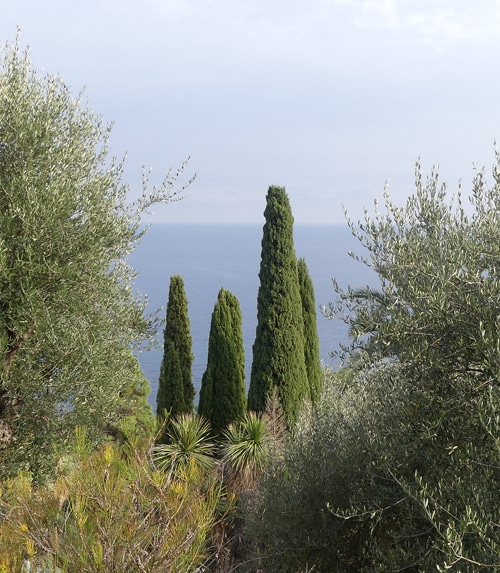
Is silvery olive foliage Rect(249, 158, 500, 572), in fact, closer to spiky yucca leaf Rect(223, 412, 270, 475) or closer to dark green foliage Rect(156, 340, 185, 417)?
spiky yucca leaf Rect(223, 412, 270, 475)

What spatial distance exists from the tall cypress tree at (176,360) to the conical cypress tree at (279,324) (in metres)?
2.39

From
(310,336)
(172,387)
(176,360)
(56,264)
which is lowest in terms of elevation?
(172,387)

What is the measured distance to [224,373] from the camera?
20.3m

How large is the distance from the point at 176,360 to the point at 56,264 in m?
11.2

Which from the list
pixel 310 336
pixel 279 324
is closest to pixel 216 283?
pixel 310 336

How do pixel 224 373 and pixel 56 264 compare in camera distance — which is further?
pixel 224 373

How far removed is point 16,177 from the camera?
34.8 ft

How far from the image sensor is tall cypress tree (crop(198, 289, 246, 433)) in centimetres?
2012

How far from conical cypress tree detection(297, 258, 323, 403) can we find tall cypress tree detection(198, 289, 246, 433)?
2.38 metres

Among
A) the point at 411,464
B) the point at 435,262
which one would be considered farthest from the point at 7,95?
the point at 411,464

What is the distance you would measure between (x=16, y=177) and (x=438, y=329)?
7277 millimetres

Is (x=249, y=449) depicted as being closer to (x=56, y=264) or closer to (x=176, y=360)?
(x=176, y=360)

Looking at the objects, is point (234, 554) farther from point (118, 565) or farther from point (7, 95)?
point (7, 95)

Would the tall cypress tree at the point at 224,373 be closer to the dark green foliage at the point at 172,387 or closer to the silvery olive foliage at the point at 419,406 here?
the dark green foliage at the point at 172,387
